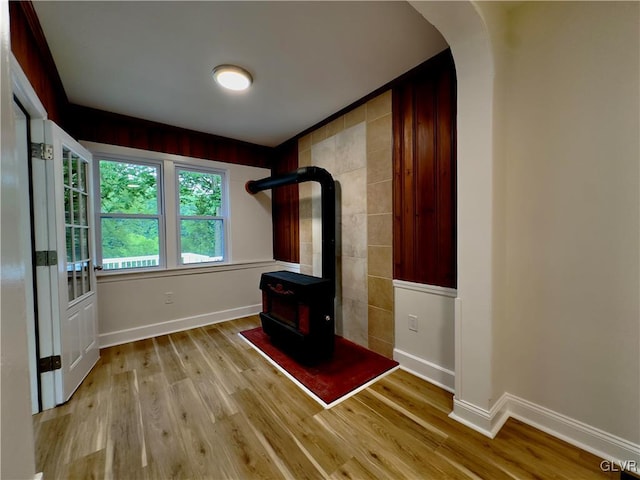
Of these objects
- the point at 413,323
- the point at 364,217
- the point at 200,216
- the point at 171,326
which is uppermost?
the point at 200,216

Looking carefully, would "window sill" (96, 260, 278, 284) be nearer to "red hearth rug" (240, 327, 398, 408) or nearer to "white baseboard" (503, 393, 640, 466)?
"red hearth rug" (240, 327, 398, 408)

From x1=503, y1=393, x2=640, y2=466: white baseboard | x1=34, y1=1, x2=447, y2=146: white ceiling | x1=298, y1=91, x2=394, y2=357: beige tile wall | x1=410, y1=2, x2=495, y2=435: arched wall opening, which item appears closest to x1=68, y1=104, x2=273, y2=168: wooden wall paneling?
x1=34, y1=1, x2=447, y2=146: white ceiling

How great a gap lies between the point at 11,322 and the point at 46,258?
171cm

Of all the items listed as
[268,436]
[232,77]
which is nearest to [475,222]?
[268,436]

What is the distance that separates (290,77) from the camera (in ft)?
7.27

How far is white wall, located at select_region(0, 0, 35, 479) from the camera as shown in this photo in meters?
0.57

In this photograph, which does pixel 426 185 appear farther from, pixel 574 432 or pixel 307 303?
pixel 574 432

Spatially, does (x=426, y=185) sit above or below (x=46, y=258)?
above

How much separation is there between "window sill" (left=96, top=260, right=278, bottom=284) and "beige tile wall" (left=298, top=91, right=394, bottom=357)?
154 centimetres

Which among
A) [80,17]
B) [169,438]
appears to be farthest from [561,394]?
[80,17]

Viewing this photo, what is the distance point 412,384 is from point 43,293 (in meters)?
2.80

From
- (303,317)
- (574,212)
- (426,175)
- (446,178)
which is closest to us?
(574,212)

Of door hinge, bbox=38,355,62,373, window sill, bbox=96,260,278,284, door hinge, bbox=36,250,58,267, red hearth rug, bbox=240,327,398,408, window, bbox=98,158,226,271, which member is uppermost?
window, bbox=98,158,226,271

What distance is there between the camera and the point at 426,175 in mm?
2131
